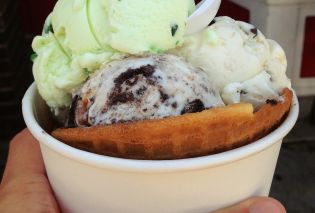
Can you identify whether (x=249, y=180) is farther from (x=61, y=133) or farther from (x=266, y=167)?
(x=61, y=133)

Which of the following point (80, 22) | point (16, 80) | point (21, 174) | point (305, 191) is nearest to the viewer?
point (80, 22)

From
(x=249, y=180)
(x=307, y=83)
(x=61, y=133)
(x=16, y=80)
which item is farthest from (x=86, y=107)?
(x=307, y=83)

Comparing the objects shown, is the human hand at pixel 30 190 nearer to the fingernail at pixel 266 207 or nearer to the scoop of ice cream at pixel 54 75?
the fingernail at pixel 266 207

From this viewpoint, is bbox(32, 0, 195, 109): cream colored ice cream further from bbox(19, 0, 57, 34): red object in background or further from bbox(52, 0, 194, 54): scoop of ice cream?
bbox(19, 0, 57, 34): red object in background

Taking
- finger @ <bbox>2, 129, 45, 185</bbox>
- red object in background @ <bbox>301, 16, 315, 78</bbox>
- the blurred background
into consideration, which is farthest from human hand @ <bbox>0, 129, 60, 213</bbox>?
red object in background @ <bbox>301, 16, 315, 78</bbox>

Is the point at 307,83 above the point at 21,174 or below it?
below

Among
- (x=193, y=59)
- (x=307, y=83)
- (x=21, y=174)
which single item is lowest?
(x=307, y=83)

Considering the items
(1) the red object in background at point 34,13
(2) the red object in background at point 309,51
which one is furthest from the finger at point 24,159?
(1) the red object in background at point 34,13

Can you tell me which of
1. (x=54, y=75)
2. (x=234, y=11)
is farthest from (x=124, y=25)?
(x=234, y=11)
